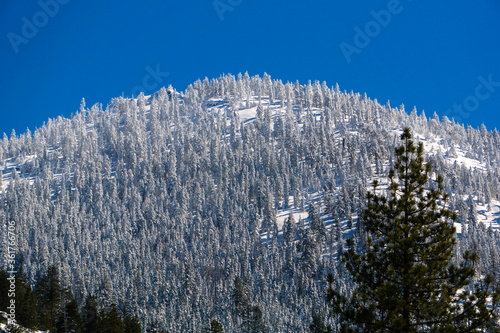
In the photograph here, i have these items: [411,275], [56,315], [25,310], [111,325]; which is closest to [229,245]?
[56,315]

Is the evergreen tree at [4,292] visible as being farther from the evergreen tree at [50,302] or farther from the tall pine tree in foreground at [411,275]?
the tall pine tree in foreground at [411,275]

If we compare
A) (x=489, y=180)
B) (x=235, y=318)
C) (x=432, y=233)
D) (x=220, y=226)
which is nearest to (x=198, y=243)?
(x=220, y=226)

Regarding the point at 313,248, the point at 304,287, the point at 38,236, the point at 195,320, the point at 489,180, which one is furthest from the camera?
the point at 489,180

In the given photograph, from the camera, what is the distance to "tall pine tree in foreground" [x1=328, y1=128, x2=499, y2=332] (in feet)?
49.5

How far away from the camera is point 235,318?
10869cm

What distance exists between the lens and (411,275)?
15672 mm

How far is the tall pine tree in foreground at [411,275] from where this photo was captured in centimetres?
1508

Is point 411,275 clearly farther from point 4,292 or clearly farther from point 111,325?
point 4,292

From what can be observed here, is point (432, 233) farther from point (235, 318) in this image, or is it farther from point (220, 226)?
point (220, 226)

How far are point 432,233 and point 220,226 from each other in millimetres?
163151

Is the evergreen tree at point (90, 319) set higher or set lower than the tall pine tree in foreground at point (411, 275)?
lower

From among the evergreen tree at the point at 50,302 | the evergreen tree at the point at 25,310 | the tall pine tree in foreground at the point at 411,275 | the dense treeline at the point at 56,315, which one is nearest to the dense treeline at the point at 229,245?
the evergreen tree at the point at 50,302

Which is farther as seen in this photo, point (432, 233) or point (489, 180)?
point (489, 180)

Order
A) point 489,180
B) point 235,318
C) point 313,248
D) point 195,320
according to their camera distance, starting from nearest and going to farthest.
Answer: point 195,320
point 235,318
point 313,248
point 489,180
